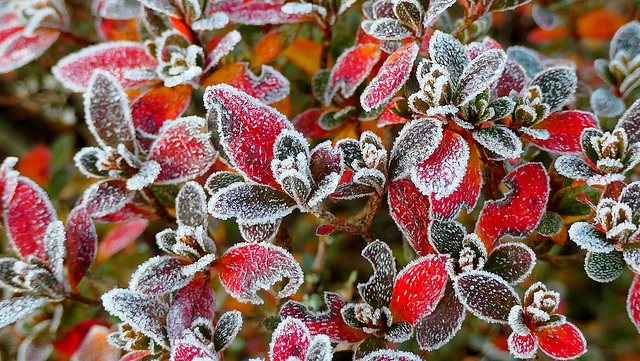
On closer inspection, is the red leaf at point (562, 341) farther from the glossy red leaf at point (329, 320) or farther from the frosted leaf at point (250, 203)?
the frosted leaf at point (250, 203)

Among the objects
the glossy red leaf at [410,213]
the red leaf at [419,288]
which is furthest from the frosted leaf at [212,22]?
the red leaf at [419,288]

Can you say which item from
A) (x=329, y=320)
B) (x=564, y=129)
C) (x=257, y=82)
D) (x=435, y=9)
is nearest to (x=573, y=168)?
(x=564, y=129)

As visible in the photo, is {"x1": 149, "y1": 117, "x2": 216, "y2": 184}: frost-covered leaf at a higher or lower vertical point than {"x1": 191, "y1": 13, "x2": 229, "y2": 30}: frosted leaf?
lower

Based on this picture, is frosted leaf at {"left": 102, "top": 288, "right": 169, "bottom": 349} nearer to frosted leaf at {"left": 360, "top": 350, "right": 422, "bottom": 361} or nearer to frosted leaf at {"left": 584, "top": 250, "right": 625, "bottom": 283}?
frosted leaf at {"left": 360, "top": 350, "right": 422, "bottom": 361}

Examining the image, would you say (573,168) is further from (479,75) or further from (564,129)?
(479,75)

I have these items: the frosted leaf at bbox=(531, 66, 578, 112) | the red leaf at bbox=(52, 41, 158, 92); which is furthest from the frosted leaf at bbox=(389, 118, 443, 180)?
the red leaf at bbox=(52, 41, 158, 92)

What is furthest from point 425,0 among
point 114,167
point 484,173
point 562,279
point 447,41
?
point 562,279

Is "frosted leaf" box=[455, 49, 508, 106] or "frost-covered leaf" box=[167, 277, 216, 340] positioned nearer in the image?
"frosted leaf" box=[455, 49, 508, 106]
